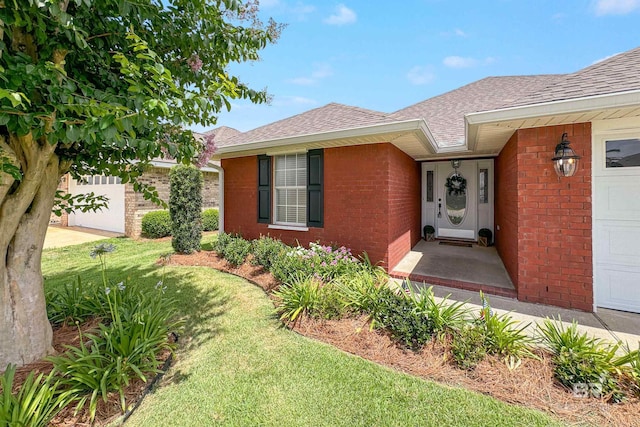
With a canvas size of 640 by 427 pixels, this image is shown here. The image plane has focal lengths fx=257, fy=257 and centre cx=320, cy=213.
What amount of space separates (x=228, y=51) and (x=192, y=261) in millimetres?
5486

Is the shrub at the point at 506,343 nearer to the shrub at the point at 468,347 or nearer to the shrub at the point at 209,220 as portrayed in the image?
the shrub at the point at 468,347

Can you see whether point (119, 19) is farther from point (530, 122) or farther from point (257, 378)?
point (530, 122)

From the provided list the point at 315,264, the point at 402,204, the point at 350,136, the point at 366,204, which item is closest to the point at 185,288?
the point at 315,264

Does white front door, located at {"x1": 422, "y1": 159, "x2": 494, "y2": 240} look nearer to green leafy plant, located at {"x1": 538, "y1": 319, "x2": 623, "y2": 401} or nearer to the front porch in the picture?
the front porch

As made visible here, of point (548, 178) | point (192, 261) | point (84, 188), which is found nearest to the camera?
point (548, 178)

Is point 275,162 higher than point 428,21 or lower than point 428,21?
lower

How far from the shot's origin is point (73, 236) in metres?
11.0

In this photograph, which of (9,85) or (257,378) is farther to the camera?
(257,378)

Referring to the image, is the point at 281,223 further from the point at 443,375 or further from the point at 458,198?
→ the point at 458,198

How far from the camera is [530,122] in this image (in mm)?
3994

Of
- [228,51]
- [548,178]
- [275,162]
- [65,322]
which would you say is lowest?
[65,322]

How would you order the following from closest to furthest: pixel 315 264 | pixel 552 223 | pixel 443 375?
1. pixel 443 375
2. pixel 552 223
3. pixel 315 264

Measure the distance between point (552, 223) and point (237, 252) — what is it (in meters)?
6.27

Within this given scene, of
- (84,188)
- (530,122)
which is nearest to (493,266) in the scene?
(530,122)
